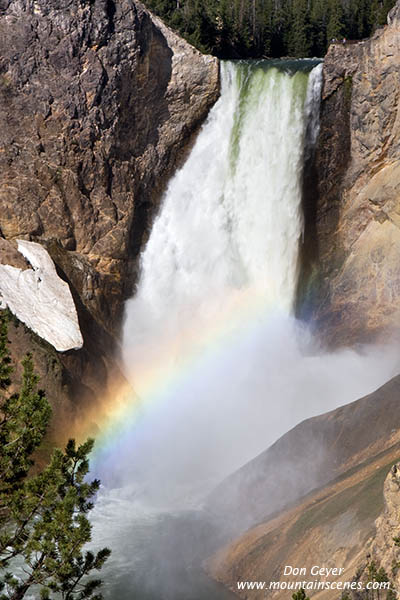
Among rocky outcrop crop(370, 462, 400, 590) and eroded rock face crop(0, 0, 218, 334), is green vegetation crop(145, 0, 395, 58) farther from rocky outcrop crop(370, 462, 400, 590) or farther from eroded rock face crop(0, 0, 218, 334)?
rocky outcrop crop(370, 462, 400, 590)

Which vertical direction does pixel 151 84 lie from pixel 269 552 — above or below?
above

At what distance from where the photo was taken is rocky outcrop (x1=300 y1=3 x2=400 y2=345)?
29766 mm

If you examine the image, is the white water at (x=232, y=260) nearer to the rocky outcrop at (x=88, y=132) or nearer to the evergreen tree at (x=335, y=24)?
the rocky outcrop at (x=88, y=132)

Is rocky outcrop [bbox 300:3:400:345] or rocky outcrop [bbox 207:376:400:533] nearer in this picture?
rocky outcrop [bbox 207:376:400:533]

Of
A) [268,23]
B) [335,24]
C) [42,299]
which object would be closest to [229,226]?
[42,299]

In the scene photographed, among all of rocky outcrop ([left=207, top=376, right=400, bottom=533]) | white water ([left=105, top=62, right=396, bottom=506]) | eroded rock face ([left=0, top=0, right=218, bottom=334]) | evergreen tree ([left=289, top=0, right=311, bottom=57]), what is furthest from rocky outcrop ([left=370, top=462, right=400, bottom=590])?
evergreen tree ([left=289, top=0, right=311, bottom=57])

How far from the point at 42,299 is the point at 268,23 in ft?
123

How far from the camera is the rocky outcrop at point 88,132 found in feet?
90.8

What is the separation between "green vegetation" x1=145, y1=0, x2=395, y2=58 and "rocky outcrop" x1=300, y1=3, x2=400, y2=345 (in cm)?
1428

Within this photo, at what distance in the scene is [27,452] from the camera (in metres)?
11.2

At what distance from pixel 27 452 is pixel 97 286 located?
60.1 ft

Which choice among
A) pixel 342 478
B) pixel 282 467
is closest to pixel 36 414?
pixel 342 478

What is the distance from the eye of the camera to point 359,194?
1223 inches

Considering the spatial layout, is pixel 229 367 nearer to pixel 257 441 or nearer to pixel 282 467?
pixel 257 441
